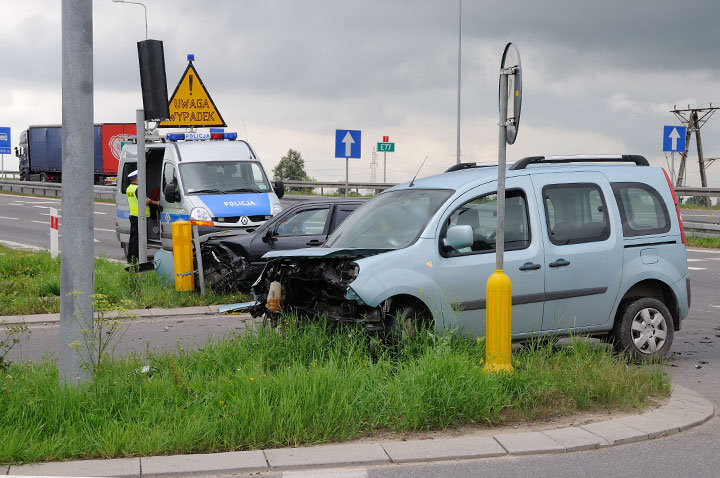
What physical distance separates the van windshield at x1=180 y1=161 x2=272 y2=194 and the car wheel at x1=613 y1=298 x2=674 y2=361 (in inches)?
406

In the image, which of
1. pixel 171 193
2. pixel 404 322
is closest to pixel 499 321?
pixel 404 322

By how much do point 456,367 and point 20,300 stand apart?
7.75m

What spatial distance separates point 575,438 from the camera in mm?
6027

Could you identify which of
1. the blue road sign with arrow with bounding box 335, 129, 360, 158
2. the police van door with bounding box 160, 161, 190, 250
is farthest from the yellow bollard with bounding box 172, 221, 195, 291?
the blue road sign with arrow with bounding box 335, 129, 360, 158

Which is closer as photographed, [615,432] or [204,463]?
[204,463]

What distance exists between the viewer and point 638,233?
28.1ft

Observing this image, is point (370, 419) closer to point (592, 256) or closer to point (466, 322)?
point (466, 322)

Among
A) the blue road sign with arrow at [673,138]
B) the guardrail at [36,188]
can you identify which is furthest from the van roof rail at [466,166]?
the guardrail at [36,188]

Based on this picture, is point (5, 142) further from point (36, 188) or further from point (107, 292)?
point (107, 292)

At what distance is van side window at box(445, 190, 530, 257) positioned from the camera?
7.99m

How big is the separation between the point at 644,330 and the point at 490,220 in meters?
1.77

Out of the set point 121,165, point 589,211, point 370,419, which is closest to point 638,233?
point 589,211

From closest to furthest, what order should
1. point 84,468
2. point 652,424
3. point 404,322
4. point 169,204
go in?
1. point 84,468
2. point 652,424
3. point 404,322
4. point 169,204

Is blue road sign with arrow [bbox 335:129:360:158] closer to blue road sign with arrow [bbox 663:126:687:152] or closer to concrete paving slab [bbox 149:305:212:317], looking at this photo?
blue road sign with arrow [bbox 663:126:687:152]
